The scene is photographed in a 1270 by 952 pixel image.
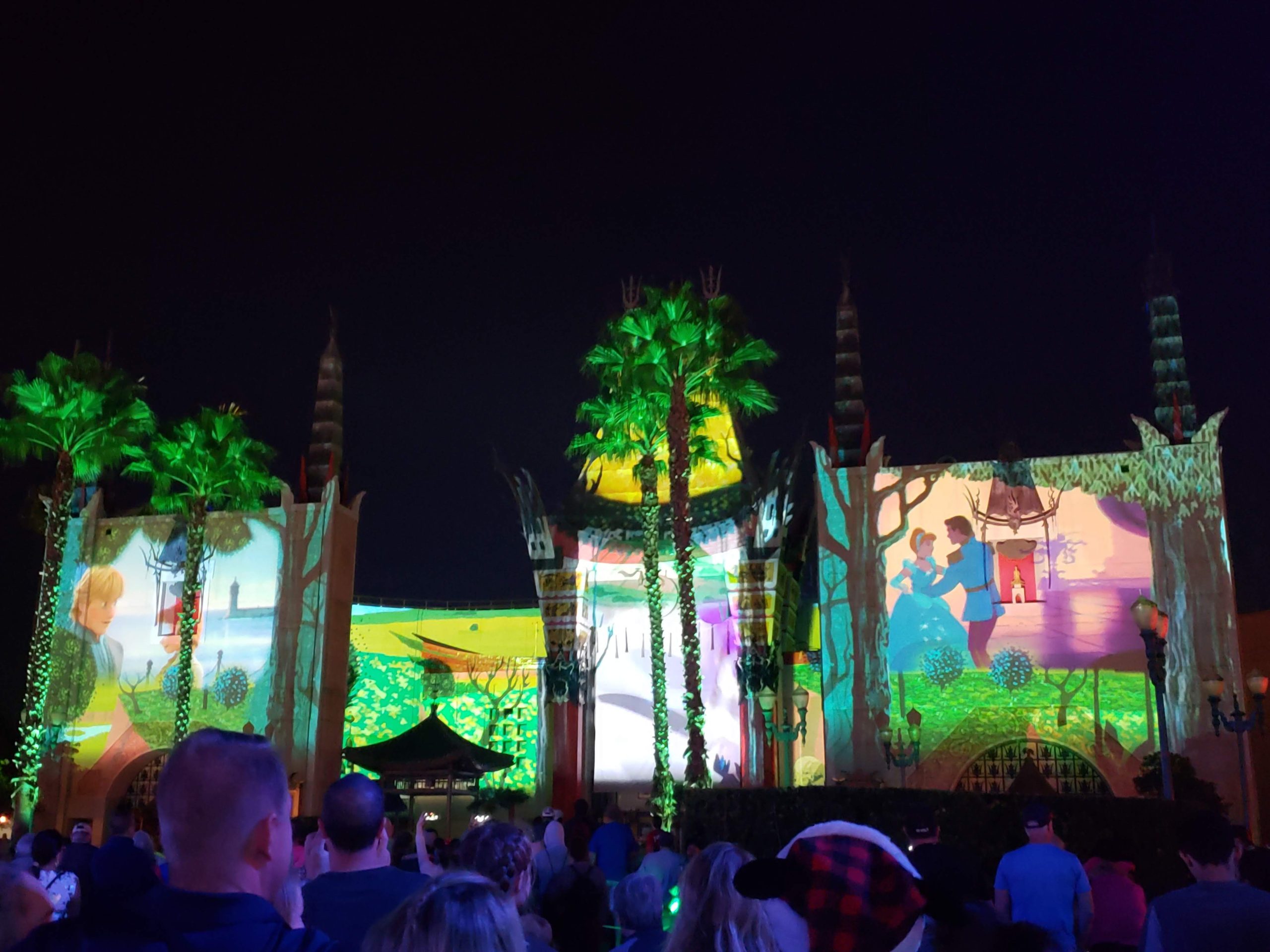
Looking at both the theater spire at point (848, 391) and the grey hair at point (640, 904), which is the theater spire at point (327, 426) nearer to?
the theater spire at point (848, 391)

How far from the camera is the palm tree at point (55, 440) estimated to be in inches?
1136

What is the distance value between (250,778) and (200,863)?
0.58ft

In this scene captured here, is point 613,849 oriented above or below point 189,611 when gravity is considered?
below

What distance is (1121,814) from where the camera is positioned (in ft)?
39.1

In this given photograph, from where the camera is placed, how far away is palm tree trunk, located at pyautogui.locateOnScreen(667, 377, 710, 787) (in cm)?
2411

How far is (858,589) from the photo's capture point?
30031 millimetres

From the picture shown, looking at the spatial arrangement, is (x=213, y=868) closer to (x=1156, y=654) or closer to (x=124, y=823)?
(x=124, y=823)

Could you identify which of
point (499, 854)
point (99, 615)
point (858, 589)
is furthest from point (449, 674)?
point (499, 854)

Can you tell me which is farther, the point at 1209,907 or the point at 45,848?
the point at 45,848

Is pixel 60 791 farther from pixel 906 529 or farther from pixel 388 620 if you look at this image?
pixel 906 529

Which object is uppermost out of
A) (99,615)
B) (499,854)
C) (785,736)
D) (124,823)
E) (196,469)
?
(196,469)

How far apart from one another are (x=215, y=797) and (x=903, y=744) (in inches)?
1104

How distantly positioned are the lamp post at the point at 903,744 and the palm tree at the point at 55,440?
67.7 feet

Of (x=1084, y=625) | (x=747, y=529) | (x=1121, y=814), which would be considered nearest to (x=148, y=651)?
(x=747, y=529)
